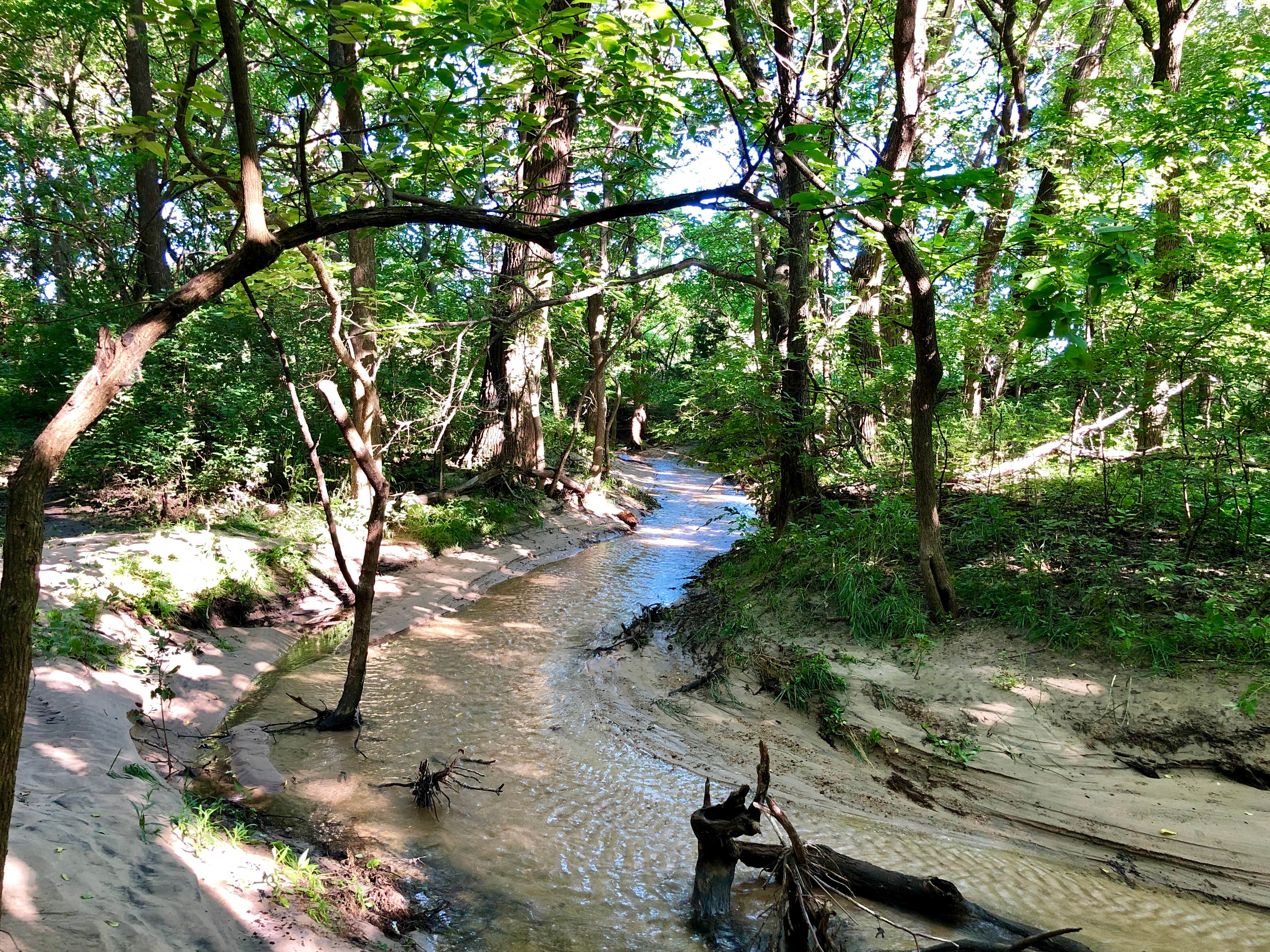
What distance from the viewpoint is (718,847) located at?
3846 millimetres

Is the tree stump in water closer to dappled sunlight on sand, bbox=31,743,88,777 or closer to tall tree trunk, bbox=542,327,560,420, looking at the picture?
dappled sunlight on sand, bbox=31,743,88,777

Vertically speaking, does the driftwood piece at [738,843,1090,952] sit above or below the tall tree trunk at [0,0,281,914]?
below

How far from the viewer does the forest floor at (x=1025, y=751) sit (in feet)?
14.8

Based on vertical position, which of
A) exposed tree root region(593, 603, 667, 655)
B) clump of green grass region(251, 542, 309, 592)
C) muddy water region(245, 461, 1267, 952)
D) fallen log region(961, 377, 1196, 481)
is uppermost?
fallen log region(961, 377, 1196, 481)

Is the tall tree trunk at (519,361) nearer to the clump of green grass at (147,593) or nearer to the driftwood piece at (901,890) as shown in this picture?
the clump of green grass at (147,593)

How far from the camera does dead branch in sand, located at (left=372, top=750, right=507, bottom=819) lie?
4844 mm

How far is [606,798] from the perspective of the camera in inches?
206

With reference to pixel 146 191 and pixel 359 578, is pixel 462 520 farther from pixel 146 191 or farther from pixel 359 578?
pixel 146 191

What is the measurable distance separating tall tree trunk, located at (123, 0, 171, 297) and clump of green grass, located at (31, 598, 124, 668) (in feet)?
25.4

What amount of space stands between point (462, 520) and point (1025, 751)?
912cm

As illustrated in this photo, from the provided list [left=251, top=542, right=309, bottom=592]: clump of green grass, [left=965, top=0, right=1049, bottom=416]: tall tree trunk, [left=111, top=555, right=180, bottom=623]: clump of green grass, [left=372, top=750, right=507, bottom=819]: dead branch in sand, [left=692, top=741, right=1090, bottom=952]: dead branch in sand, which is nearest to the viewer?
[left=692, top=741, right=1090, bottom=952]: dead branch in sand

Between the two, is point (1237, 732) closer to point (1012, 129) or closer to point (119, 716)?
point (119, 716)

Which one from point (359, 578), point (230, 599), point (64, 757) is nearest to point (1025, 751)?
point (359, 578)

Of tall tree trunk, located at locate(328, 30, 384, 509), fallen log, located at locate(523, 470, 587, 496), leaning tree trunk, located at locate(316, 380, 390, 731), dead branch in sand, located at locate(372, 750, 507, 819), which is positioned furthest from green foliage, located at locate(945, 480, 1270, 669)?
fallen log, located at locate(523, 470, 587, 496)
